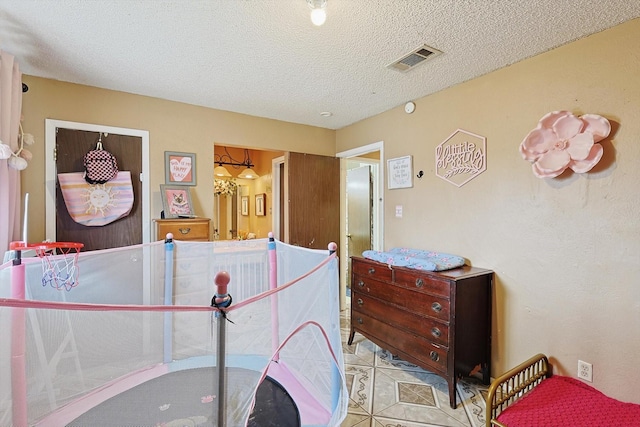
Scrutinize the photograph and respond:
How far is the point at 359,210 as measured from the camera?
15.5 ft

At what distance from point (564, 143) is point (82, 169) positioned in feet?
11.6

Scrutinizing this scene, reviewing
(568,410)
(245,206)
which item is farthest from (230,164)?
(568,410)

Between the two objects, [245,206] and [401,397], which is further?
[245,206]

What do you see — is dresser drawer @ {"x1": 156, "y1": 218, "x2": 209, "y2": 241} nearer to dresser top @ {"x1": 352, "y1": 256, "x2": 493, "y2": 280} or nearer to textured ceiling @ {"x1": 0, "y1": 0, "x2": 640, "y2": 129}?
textured ceiling @ {"x1": 0, "y1": 0, "x2": 640, "y2": 129}

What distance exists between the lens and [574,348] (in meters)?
1.90

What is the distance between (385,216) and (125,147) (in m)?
2.58

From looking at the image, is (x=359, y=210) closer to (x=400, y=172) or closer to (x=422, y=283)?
(x=400, y=172)

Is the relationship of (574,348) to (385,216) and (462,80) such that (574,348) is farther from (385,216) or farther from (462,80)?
(462,80)

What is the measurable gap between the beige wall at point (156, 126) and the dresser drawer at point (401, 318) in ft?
5.71

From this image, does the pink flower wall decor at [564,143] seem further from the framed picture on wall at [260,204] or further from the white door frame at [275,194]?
the framed picture on wall at [260,204]

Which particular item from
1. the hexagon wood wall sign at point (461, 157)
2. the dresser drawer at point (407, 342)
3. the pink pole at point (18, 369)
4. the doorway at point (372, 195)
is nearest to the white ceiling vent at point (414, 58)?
the hexagon wood wall sign at point (461, 157)

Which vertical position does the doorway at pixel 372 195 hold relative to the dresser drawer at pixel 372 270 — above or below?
above

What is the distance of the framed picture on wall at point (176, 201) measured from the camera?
2800 millimetres

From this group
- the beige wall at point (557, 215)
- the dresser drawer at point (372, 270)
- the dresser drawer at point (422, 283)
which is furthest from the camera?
the dresser drawer at point (372, 270)
